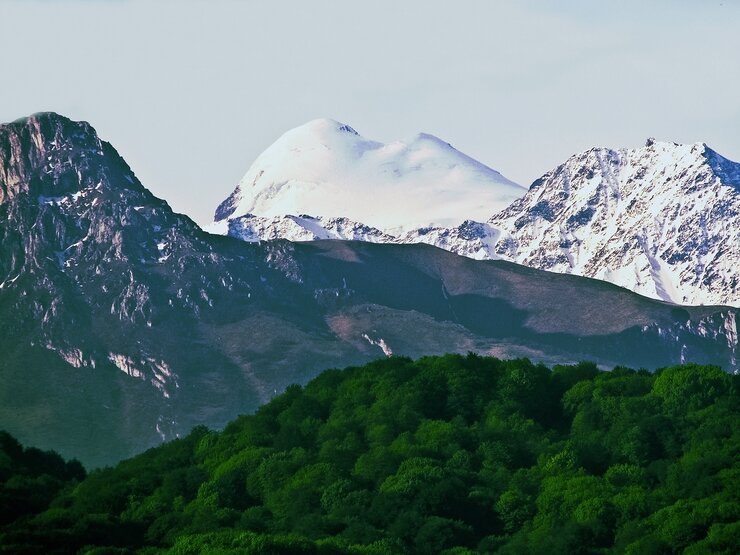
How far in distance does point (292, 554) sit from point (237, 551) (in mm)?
4842

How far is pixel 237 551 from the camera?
651 ft

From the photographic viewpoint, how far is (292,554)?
655 ft
